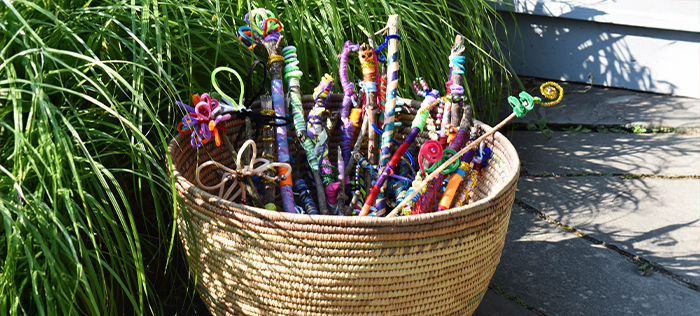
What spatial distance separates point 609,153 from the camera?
233 centimetres

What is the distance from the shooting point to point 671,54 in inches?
111

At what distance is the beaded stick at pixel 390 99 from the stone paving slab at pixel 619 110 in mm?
1330

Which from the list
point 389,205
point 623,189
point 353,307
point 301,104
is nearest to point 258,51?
point 301,104

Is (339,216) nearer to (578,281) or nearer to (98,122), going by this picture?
(98,122)

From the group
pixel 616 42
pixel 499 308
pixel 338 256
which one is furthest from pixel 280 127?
pixel 616 42

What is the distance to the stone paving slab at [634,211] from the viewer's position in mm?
1729

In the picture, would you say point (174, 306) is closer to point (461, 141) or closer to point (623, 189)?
point (461, 141)

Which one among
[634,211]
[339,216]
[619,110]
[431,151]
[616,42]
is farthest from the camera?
[616,42]

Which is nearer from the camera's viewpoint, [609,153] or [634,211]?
[634,211]

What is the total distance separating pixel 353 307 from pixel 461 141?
51cm

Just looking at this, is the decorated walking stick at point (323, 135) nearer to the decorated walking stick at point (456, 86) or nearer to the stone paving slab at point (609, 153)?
the decorated walking stick at point (456, 86)

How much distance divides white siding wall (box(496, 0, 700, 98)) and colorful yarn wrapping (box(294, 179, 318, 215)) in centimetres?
159

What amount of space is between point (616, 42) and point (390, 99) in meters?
2.03

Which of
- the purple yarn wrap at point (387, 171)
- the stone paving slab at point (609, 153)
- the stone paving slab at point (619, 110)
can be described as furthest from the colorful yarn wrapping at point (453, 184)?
the stone paving slab at point (619, 110)
